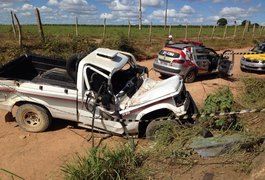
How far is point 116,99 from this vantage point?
266 inches

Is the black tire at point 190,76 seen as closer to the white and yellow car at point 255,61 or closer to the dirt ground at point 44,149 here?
the white and yellow car at point 255,61

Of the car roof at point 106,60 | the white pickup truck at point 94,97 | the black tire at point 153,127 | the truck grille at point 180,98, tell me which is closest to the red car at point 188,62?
the white pickup truck at point 94,97

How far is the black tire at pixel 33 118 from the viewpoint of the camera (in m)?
7.18

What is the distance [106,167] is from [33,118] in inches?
138

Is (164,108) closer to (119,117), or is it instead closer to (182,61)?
(119,117)

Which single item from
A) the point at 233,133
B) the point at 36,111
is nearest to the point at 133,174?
the point at 233,133

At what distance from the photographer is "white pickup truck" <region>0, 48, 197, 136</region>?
6641 mm

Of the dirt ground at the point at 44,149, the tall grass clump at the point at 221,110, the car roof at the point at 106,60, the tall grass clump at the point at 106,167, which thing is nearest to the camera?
the tall grass clump at the point at 106,167

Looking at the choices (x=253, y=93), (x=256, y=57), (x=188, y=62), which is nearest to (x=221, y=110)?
(x=253, y=93)

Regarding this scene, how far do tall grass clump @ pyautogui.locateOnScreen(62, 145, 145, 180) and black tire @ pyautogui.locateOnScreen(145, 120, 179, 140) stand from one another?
157 centimetres

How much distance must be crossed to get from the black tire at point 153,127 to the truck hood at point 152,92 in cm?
53

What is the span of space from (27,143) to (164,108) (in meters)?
3.23

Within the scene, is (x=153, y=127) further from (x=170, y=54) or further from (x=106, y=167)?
(x=170, y=54)

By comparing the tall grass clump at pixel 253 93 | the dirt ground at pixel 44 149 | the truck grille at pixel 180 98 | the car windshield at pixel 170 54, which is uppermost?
the car windshield at pixel 170 54
